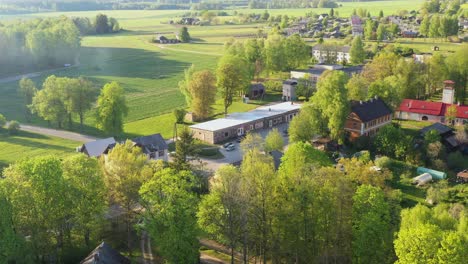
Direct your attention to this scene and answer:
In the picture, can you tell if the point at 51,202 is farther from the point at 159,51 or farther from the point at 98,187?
the point at 159,51

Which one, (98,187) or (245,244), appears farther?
(98,187)

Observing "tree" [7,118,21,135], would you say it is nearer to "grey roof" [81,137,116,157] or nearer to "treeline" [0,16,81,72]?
"grey roof" [81,137,116,157]

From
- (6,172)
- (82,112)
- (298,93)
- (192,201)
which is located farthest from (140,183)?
(298,93)

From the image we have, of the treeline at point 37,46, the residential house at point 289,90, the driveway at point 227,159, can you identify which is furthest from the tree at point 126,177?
the treeline at point 37,46

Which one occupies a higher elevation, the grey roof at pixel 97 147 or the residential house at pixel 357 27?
the residential house at pixel 357 27

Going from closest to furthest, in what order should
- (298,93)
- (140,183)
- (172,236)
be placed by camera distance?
(172,236) < (140,183) < (298,93)

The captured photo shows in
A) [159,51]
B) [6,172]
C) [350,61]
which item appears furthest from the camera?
[159,51]

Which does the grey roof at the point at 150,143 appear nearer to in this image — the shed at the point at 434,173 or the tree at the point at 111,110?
the tree at the point at 111,110

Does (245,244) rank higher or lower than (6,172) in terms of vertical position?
lower
